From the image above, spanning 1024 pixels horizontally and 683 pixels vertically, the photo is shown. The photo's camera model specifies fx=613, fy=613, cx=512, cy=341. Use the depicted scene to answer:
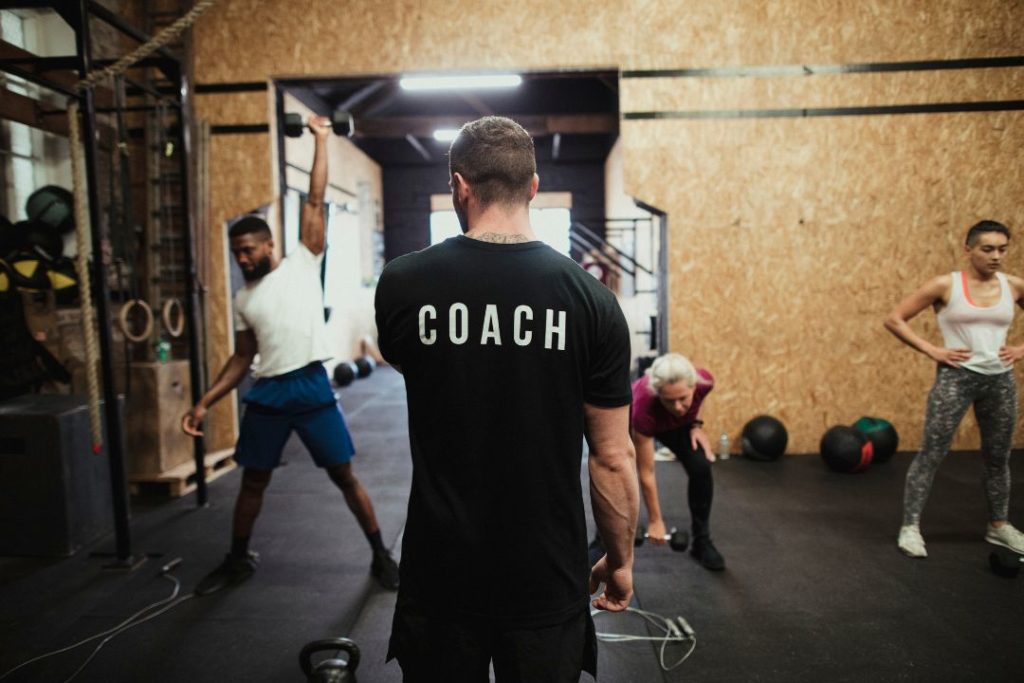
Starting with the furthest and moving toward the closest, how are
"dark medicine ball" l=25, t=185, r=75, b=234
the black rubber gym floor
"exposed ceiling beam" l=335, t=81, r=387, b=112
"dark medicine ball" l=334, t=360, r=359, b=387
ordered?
"dark medicine ball" l=334, t=360, r=359, b=387, "exposed ceiling beam" l=335, t=81, r=387, b=112, "dark medicine ball" l=25, t=185, r=75, b=234, the black rubber gym floor

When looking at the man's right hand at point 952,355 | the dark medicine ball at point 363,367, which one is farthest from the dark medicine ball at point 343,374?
the man's right hand at point 952,355

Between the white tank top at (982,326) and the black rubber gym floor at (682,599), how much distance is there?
89 cm

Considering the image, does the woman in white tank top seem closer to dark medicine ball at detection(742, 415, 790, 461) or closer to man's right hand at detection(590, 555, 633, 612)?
dark medicine ball at detection(742, 415, 790, 461)

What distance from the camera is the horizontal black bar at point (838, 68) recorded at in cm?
426

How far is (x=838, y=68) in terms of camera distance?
4301mm

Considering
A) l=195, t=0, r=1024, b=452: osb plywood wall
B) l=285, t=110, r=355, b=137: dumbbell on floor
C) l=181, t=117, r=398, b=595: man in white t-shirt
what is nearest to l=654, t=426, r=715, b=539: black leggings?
l=181, t=117, r=398, b=595: man in white t-shirt

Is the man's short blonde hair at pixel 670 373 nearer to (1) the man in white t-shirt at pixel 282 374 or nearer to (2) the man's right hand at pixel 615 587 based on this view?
(2) the man's right hand at pixel 615 587

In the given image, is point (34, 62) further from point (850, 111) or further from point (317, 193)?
point (850, 111)

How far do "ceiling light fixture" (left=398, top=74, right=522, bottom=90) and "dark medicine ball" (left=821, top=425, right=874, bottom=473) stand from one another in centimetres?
335

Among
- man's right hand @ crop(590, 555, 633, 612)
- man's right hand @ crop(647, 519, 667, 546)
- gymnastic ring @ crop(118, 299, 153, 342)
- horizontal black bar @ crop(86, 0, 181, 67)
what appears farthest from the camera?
gymnastic ring @ crop(118, 299, 153, 342)

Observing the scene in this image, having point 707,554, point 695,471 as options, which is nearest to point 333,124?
point 695,471

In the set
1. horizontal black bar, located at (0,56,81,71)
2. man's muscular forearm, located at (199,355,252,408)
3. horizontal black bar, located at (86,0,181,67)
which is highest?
horizontal black bar, located at (86,0,181,67)

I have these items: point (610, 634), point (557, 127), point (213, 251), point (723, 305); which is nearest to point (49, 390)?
point (213, 251)

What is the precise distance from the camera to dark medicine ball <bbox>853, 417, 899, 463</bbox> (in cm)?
418
